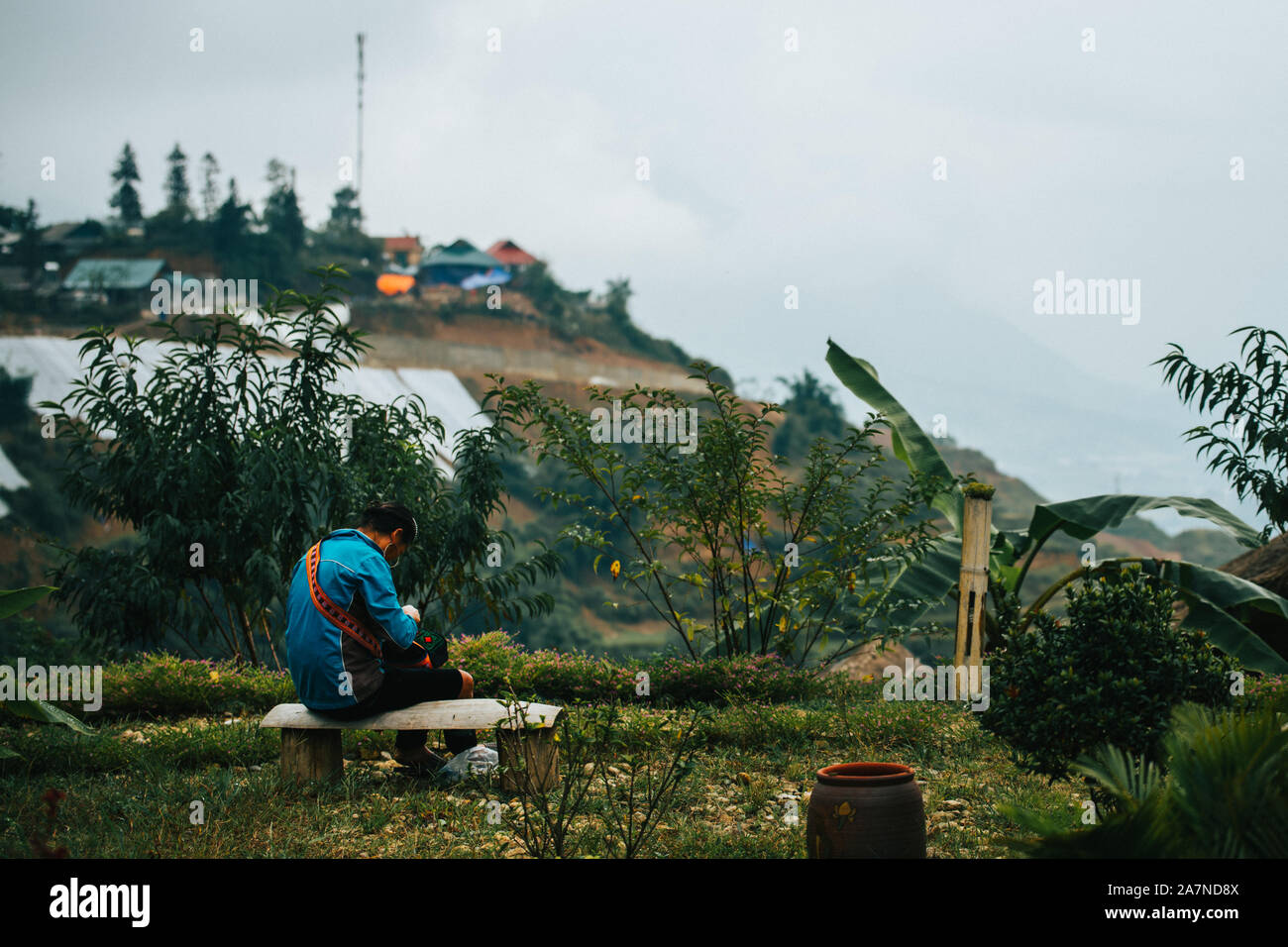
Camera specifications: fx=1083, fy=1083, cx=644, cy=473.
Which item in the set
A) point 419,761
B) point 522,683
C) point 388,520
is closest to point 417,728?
point 419,761

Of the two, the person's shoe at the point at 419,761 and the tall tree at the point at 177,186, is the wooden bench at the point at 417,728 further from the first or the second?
the tall tree at the point at 177,186

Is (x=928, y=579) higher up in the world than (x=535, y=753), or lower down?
higher up

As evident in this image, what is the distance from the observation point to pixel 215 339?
8.88 metres

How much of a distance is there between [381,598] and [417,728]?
68 centimetres

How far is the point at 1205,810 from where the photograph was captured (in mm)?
3209

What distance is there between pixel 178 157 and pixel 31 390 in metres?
28.1

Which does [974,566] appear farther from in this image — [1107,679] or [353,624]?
[353,624]

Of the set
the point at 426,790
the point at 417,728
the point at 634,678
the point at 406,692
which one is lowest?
the point at 426,790

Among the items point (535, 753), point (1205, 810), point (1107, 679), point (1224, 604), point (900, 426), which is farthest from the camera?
point (900, 426)

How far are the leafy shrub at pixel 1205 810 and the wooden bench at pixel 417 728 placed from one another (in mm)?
2605

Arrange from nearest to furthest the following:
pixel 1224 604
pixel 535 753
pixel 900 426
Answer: pixel 535 753 → pixel 1224 604 → pixel 900 426

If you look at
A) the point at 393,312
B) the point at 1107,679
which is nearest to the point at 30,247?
the point at 393,312

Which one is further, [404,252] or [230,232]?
[404,252]
